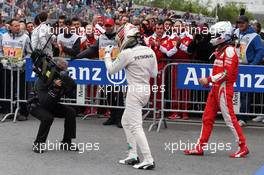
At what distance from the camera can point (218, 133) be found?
1042 centimetres

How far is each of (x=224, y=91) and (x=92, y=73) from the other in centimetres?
325

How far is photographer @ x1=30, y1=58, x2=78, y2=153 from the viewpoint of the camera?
8.45 m

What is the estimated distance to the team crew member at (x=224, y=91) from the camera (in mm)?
8234

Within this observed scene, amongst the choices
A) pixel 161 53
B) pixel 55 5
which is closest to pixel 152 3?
pixel 55 5

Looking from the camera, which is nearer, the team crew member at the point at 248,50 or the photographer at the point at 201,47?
the team crew member at the point at 248,50

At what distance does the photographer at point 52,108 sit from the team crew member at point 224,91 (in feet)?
6.34

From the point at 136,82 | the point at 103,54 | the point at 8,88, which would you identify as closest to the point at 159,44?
the point at 103,54

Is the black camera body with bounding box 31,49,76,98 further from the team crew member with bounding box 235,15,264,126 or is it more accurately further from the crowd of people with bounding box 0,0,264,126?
the team crew member with bounding box 235,15,264,126

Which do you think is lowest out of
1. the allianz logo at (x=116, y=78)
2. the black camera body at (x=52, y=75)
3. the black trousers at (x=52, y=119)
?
the black trousers at (x=52, y=119)

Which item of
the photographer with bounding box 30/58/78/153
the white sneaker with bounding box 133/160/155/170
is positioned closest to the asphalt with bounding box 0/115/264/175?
the white sneaker with bounding box 133/160/155/170

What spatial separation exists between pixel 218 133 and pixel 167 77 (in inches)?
60.1

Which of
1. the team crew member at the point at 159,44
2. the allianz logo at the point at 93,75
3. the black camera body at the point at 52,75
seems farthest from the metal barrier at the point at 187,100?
the black camera body at the point at 52,75

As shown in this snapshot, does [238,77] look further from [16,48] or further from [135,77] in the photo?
[16,48]

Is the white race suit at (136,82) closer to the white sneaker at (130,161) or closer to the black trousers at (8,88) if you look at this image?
the white sneaker at (130,161)
